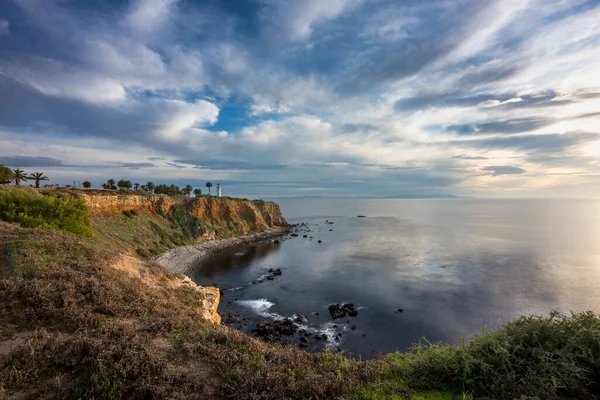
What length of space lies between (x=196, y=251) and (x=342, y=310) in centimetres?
3943

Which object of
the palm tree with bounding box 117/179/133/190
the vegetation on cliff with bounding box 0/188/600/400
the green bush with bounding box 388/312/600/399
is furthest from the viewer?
the palm tree with bounding box 117/179/133/190

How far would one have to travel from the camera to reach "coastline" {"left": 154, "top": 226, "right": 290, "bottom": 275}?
48769 mm

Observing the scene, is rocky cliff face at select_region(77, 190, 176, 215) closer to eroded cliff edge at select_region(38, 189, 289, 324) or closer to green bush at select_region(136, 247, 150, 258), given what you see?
eroded cliff edge at select_region(38, 189, 289, 324)

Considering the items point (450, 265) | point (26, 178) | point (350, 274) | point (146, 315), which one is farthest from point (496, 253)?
point (26, 178)

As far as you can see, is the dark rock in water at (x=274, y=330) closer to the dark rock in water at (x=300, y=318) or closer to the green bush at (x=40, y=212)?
the dark rock in water at (x=300, y=318)

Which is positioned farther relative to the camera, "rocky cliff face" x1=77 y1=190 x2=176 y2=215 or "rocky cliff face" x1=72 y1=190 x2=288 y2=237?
"rocky cliff face" x1=72 y1=190 x2=288 y2=237

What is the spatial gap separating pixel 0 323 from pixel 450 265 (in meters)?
60.9

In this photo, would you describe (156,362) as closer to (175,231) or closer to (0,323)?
(0,323)

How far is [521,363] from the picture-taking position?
6.87m

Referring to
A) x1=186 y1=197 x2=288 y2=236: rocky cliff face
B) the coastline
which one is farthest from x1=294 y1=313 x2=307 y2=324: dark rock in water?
x1=186 y1=197 x2=288 y2=236: rocky cliff face

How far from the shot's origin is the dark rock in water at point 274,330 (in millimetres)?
27337

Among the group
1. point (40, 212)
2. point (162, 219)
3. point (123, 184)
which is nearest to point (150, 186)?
point (123, 184)

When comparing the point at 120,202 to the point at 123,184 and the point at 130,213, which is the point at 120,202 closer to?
the point at 130,213

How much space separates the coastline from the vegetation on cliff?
27696mm
